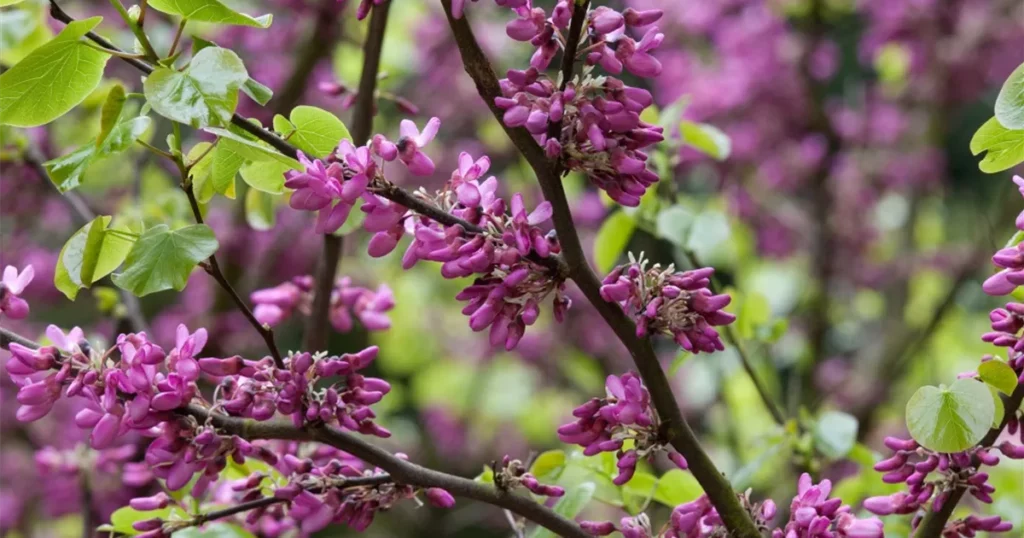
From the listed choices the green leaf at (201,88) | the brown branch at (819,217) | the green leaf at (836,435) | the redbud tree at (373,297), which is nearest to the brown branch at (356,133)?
the redbud tree at (373,297)

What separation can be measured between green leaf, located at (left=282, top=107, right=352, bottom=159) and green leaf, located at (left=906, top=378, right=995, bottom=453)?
514 millimetres

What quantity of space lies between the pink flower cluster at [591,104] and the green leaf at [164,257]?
251mm

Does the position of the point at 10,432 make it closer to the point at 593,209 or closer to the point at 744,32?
the point at 593,209

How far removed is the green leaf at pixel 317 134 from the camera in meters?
0.85

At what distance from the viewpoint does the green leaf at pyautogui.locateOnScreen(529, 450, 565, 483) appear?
1074 mm

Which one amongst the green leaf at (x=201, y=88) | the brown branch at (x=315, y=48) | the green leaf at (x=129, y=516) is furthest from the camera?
the brown branch at (x=315, y=48)

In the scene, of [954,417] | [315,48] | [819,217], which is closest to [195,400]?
[954,417]

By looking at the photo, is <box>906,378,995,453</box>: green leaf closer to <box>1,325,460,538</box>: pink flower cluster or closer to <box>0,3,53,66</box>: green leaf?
<box>1,325,460,538</box>: pink flower cluster

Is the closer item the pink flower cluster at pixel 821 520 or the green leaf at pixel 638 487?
the pink flower cluster at pixel 821 520

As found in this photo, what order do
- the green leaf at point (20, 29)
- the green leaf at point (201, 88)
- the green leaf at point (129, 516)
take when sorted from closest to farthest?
the green leaf at point (201, 88) → the green leaf at point (129, 516) → the green leaf at point (20, 29)

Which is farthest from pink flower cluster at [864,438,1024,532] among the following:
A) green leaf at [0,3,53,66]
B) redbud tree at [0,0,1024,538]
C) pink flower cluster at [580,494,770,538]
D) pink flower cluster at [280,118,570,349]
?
green leaf at [0,3,53,66]

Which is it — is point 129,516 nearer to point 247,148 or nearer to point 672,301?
point 247,148

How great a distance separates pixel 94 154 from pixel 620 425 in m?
0.46

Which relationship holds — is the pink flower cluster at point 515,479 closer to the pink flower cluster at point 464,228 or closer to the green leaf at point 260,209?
the pink flower cluster at point 464,228
